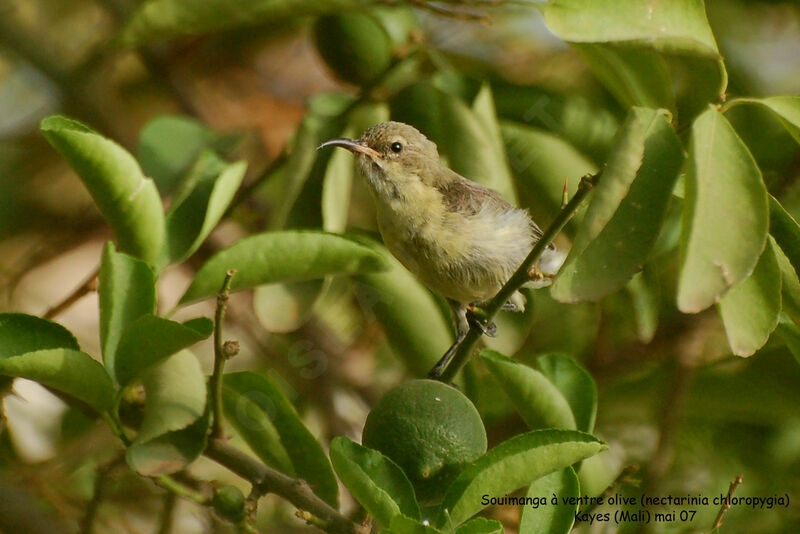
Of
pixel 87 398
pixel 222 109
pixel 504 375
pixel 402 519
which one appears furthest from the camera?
pixel 222 109

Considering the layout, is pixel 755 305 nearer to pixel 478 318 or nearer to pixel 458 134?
pixel 478 318

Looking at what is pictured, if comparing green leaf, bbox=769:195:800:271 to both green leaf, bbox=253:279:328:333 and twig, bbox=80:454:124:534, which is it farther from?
twig, bbox=80:454:124:534

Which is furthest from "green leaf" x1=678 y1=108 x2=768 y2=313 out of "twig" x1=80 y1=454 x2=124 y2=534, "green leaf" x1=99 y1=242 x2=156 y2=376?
"twig" x1=80 y1=454 x2=124 y2=534

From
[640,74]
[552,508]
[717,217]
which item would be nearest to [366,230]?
[640,74]

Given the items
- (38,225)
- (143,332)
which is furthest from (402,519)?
(38,225)

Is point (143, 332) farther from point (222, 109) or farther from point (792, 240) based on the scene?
point (222, 109)
